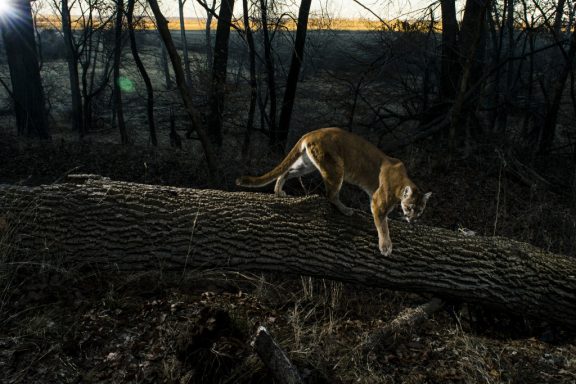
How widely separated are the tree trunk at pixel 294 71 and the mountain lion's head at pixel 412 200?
6.55 meters

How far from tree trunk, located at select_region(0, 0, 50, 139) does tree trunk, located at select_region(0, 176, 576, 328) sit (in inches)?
333

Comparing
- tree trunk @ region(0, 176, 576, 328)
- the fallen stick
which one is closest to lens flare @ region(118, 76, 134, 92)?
tree trunk @ region(0, 176, 576, 328)

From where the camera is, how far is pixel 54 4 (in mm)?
22969

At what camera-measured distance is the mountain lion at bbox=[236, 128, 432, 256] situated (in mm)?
4660

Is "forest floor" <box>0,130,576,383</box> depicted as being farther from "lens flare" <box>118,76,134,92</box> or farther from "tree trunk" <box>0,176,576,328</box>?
"lens flare" <box>118,76,134,92</box>

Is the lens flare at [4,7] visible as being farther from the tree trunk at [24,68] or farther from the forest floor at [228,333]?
the forest floor at [228,333]

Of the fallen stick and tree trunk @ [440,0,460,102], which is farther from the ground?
tree trunk @ [440,0,460,102]

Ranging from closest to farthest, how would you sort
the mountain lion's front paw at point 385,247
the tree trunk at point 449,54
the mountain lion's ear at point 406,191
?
the mountain lion's front paw at point 385,247, the mountain lion's ear at point 406,191, the tree trunk at point 449,54

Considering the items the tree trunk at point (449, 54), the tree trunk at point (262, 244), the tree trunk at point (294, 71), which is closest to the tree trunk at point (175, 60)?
the tree trunk at point (262, 244)

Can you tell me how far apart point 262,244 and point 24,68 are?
10530 mm

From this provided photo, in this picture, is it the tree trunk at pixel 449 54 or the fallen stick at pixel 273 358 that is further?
the tree trunk at pixel 449 54

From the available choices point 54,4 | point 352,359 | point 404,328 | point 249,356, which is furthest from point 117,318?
point 54,4

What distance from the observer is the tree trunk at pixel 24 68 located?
37.3 ft

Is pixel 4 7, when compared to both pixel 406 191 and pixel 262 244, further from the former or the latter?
pixel 406 191
